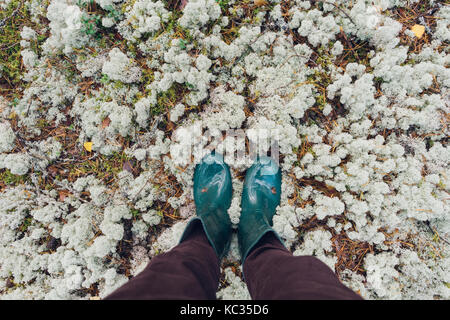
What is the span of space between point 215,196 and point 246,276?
0.80 m

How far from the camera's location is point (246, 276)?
2074 mm

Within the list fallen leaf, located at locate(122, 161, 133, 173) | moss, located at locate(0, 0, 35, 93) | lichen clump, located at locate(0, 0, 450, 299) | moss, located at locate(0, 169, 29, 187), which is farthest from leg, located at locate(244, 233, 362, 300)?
moss, located at locate(0, 0, 35, 93)

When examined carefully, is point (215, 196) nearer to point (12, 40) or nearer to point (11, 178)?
point (11, 178)

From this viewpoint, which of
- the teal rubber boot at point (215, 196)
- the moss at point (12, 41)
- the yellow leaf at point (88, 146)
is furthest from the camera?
the moss at point (12, 41)

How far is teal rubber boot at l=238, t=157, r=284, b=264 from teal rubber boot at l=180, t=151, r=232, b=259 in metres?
0.16

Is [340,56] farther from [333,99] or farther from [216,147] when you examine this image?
[216,147]

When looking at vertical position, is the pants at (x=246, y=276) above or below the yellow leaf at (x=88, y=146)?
below

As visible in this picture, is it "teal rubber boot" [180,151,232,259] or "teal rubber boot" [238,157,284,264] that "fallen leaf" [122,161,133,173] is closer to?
"teal rubber boot" [180,151,232,259]

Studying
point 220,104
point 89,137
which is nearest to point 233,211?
point 220,104

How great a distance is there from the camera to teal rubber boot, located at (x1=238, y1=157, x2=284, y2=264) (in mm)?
2525

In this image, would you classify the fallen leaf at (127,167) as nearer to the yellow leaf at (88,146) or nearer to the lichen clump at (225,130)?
the lichen clump at (225,130)

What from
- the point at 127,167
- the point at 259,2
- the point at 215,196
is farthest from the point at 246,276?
the point at 259,2

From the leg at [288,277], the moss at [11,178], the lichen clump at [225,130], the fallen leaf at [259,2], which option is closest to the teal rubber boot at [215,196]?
the lichen clump at [225,130]

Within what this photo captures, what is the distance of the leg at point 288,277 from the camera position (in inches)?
55.7
